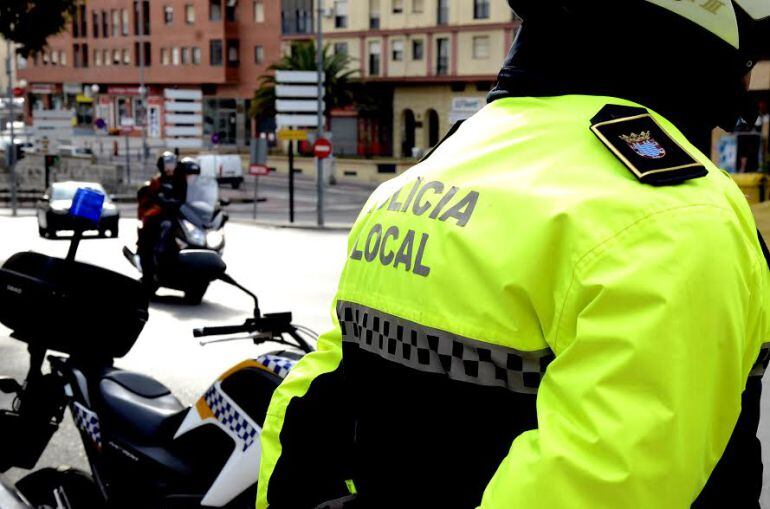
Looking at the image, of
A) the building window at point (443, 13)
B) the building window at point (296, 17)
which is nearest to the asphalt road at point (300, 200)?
the building window at point (443, 13)

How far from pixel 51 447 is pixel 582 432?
15.9 ft

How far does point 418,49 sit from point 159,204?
4437 cm

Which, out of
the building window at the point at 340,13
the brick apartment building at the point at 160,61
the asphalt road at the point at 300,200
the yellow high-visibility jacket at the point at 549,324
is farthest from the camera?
the brick apartment building at the point at 160,61

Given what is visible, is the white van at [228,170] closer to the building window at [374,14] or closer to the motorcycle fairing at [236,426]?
the building window at [374,14]

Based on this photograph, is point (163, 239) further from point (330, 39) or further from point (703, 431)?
point (330, 39)

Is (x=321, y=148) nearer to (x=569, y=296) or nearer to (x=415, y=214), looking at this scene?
(x=415, y=214)

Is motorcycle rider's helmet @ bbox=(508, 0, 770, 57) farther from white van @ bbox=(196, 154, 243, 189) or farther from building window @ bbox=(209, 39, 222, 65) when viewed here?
building window @ bbox=(209, 39, 222, 65)

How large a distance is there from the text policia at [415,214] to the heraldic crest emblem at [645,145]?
24cm

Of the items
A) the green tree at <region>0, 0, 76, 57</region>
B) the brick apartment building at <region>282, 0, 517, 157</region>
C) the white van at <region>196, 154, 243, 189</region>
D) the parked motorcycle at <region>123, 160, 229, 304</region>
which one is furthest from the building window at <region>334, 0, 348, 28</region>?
the parked motorcycle at <region>123, 160, 229, 304</region>

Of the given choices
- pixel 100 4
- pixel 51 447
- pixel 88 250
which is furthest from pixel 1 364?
pixel 100 4

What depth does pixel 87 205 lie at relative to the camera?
3.27m

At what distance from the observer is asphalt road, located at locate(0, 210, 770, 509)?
7.31 m

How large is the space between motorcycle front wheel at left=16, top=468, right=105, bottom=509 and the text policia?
2.03m

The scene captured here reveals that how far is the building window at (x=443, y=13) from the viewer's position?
5406 cm
